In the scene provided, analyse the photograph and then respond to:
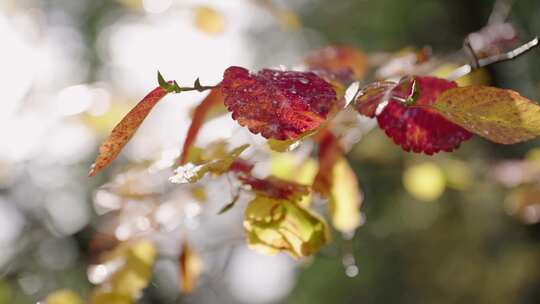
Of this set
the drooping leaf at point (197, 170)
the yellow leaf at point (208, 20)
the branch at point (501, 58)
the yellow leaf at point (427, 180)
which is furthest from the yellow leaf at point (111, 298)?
the yellow leaf at point (427, 180)

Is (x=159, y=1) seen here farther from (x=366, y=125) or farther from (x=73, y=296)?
(x=73, y=296)

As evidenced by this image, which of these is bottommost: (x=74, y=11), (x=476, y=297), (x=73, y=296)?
(x=476, y=297)

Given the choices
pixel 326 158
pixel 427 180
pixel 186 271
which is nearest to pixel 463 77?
pixel 427 180

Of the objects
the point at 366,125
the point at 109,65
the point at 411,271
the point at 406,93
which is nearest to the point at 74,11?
the point at 109,65

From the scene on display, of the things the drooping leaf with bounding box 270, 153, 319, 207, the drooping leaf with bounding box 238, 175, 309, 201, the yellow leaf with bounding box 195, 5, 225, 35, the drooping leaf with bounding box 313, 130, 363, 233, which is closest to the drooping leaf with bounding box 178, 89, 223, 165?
the drooping leaf with bounding box 238, 175, 309, 201

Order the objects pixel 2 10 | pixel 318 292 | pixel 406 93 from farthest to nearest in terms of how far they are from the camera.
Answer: pixel 318 292 < pixel 2 10 < pixel 406 93

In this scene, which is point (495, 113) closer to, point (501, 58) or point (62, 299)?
point (501, 58)

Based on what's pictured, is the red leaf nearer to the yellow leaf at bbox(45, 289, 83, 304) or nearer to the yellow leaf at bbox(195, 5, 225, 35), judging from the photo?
the yellow leaf at bbox(45, 289, 83, 304)
